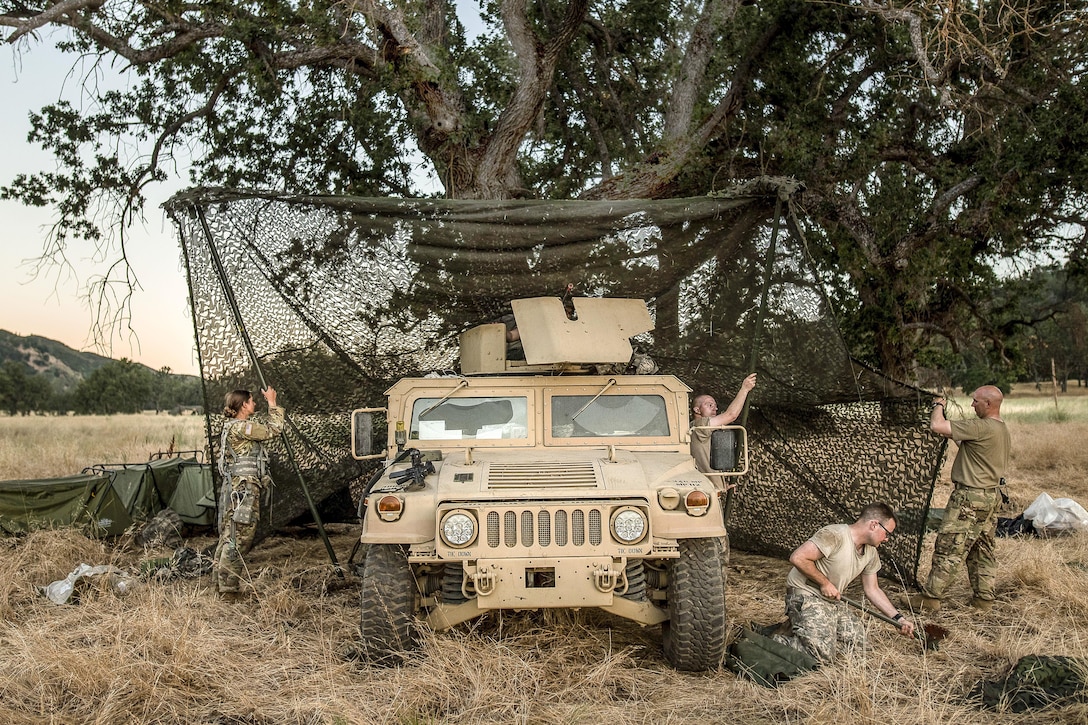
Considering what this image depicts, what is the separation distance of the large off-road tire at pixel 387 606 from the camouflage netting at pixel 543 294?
2002 mm

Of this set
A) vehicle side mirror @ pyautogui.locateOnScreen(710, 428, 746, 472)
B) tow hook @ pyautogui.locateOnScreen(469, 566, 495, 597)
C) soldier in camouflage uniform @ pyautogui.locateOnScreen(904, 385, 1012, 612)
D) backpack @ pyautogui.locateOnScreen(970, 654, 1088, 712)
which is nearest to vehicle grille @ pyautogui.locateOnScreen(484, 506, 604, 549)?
tow hook @ pyautogui.locateOnScreen(469, 566, 495, 597)

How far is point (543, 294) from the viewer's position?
7168 millimetres

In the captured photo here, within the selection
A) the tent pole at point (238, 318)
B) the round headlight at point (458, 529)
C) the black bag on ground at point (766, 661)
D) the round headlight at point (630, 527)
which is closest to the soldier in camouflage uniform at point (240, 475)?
the tent pole at point (238, 318)

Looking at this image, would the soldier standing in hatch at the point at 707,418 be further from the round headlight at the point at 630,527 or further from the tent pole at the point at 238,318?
the tent pole at the point at 238,318

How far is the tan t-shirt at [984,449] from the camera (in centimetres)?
602

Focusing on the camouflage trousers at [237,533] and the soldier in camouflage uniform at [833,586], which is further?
the camouflage trousers at [237,533]

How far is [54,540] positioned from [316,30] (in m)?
4.84

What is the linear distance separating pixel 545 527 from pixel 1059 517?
17.2 feet

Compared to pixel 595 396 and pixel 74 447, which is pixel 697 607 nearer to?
pixel 595 396

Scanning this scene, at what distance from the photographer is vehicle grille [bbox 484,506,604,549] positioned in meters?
4.51

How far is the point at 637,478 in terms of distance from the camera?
191 inches

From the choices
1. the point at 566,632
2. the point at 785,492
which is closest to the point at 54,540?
the point at 566,632

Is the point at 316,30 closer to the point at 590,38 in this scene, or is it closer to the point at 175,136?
the point at 175,136

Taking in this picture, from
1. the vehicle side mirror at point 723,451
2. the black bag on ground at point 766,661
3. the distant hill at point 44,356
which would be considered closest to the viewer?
the black bag on ground at point 766,661
